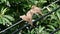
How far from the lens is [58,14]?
2.85m

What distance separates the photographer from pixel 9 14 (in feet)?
9.45

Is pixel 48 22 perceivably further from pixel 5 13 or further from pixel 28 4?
pixel 5 13

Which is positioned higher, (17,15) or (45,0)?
(45,0)

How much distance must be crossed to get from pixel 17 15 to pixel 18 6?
0.44ft

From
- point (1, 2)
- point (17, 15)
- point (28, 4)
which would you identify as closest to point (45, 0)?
point (28, 4)

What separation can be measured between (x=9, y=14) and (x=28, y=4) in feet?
1.00

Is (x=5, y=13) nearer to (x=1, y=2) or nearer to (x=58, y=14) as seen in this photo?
(x=1, y=2)

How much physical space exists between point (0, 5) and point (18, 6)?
0.95ft

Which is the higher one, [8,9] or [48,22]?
[8,9]

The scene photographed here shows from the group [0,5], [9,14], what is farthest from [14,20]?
[0,5]

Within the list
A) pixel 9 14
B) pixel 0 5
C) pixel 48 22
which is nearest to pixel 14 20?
pixel 9 14

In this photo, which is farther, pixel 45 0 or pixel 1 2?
pixel 45 0

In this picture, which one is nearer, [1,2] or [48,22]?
[1,2]

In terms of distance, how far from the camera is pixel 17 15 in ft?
9.72
